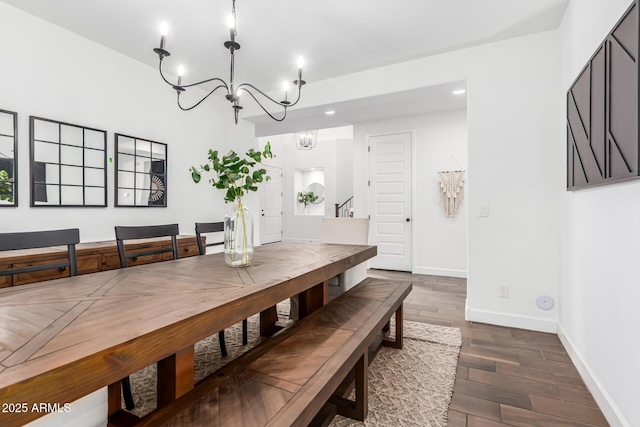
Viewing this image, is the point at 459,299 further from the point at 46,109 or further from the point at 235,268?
the point at 46,109

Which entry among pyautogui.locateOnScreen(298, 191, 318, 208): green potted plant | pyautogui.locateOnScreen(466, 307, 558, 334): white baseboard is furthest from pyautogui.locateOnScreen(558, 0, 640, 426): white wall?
pyautogui.locateOnScreen(298, 191, 318, 208): green potted plant

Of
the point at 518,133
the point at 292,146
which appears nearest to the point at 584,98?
the point at 518,133

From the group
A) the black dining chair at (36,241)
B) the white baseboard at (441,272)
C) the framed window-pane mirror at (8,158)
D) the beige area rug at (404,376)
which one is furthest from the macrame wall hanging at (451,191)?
the framed window-pane mirror at (8,158)

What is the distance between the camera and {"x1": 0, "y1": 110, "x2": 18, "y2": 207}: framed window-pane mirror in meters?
2.38

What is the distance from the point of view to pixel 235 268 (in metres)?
1.78

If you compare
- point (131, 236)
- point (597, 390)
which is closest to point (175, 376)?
point (131, 236)

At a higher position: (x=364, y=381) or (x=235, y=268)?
(x=235, y=268)

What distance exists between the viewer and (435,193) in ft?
16.6

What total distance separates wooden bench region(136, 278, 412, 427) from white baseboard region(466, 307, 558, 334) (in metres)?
1.52

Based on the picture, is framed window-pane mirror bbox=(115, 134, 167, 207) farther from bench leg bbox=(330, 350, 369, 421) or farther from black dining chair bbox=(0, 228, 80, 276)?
bench leg bbox=(330, 350, 369, 421)

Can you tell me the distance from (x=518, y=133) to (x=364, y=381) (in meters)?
2.59

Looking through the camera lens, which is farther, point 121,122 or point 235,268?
point 121,122

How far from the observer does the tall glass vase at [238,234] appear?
1792mm

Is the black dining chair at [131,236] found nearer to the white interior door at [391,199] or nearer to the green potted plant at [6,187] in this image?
the green potted plant at [6,187]
